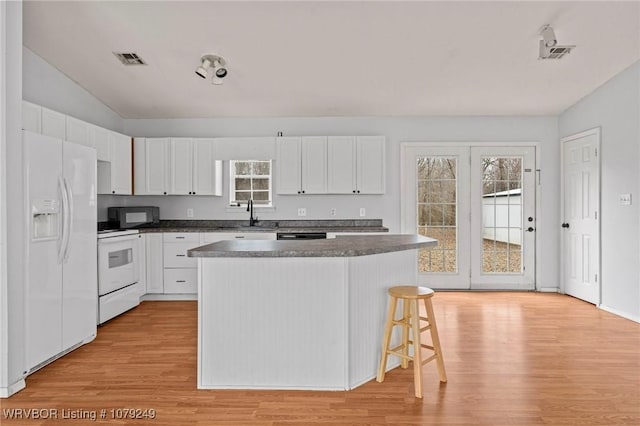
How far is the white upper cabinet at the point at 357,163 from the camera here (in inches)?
222

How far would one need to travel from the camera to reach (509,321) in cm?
443

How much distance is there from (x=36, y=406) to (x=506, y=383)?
114 inches

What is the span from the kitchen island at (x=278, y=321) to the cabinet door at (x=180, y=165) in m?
3.13

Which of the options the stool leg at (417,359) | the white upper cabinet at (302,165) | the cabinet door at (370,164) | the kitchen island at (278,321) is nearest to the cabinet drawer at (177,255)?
the white upper cabinet at (302,165)

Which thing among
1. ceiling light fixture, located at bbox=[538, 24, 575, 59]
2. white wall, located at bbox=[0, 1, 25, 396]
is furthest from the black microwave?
ceiling light fixture, located at bbox=[538, 24, 575, 59]

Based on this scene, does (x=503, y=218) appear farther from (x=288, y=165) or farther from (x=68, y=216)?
(x=68, y=216)

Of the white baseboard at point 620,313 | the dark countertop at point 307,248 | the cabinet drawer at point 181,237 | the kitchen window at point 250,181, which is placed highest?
the kitchen window at point 250,181

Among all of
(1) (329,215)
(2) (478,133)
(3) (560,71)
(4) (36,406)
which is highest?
(3) (560,71)

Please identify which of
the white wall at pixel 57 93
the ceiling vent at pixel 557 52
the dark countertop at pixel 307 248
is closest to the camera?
the dark countertop at pixel 307 248

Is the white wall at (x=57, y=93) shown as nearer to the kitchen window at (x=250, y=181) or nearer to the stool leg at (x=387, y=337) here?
the kitchen window at (x=250, y=181)

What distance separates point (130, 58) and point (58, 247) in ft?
6.95

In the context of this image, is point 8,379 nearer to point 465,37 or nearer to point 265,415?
point 265,415

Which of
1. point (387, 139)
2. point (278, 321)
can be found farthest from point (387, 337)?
point (387, 139)

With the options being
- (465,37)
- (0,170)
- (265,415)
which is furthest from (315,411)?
(465,37)
